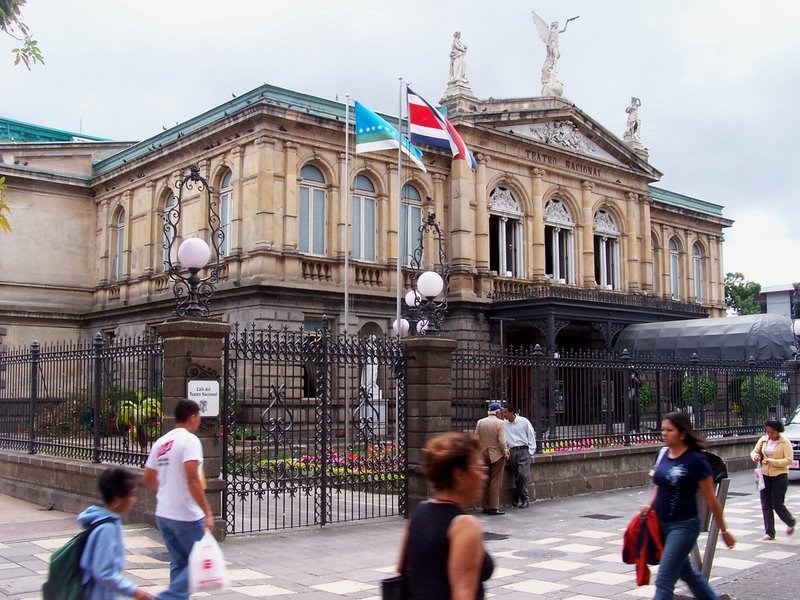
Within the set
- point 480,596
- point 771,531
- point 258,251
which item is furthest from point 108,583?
point 258,251

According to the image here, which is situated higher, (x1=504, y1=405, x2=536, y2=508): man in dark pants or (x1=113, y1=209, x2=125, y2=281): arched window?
(x1=113, y1=209, x2=125, y2=281): arched window

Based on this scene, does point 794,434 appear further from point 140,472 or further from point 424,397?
point 140,472

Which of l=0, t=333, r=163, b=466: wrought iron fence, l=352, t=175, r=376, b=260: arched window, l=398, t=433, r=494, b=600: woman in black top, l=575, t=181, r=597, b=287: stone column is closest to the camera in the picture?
l=398, t=433, r=494, b=600: woman in black top

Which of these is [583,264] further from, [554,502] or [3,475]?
[3,475]

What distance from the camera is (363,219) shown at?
2912cm

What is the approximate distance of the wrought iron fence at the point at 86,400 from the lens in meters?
13.2

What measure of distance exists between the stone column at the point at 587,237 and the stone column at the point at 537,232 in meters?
2.36

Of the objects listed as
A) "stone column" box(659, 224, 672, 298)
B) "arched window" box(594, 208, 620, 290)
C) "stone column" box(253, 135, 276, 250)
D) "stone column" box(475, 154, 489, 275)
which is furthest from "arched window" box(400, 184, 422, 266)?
"stone column" box(659, 224, 672, 298)

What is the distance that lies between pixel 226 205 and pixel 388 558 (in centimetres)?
1907

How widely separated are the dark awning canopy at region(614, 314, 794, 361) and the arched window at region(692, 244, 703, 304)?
36.8 ft

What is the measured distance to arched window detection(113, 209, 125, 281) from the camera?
3362cm

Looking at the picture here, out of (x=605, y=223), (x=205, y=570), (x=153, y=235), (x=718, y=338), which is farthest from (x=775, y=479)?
(x=605, y=223)

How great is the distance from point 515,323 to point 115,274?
15.1m

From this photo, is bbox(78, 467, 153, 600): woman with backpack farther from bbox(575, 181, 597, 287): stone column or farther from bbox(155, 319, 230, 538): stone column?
bbox(575, 181, 597, 287): stone column
